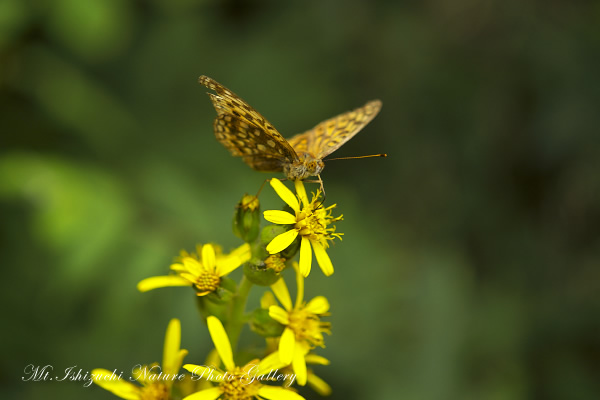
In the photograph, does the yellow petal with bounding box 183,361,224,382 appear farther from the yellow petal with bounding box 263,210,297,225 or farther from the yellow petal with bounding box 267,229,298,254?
the yellow petal with bounding box 263,210,297,225

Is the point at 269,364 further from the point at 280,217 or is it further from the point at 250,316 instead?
the point at 280,217

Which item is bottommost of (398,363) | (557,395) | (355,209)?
(557,395)

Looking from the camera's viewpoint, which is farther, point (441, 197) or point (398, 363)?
point (441, 197)

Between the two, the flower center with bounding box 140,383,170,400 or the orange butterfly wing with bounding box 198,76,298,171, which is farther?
the orange butterfly wing with bounding box 198,76,298,171

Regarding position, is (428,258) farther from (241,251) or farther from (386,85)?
(241,251)

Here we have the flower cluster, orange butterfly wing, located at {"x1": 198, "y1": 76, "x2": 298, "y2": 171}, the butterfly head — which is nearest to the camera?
the flower cluster

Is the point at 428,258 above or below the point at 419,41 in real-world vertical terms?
below

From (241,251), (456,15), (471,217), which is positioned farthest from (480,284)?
(241,251)

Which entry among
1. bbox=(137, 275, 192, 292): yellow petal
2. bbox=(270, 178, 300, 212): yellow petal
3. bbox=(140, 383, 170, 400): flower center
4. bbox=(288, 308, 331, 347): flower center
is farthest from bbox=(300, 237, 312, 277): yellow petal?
bbox=(140, 383, 170, 400): flower center
